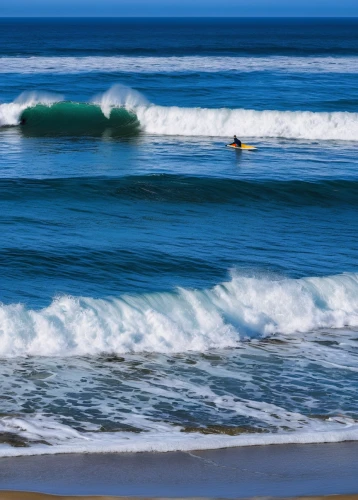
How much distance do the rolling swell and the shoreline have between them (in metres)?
10.1

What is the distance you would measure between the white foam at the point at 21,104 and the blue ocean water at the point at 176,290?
1.45 m

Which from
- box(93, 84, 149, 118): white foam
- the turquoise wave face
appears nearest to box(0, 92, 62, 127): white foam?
the turquoise wave face

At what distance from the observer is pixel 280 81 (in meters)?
36.1

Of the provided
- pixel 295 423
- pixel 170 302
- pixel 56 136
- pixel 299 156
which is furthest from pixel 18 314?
pixel 56 136

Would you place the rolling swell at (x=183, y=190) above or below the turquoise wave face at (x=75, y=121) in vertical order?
below

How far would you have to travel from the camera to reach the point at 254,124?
27.3 meters

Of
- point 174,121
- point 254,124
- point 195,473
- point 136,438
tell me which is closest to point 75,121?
point 174,121

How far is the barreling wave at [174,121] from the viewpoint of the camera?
87.8 feet

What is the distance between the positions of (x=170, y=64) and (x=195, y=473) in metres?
39.9

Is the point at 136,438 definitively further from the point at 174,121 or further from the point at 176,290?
the point at 174,121

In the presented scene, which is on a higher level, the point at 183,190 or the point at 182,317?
the point at 183,190

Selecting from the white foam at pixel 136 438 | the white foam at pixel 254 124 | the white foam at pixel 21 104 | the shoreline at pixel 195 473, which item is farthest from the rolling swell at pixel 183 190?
the white foam at pixel 21 104

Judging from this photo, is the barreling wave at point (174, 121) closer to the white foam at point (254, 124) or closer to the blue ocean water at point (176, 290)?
the white foam at point (254, 124)

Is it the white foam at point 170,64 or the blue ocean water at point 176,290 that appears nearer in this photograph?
the blue ocean water at point 176,290
